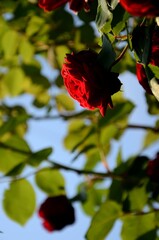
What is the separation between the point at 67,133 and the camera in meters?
3.08

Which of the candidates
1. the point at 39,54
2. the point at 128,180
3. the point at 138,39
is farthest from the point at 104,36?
the point at 39,54

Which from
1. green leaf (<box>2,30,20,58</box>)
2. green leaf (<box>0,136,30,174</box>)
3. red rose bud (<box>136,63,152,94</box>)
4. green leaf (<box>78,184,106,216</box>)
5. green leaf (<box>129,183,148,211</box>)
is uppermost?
red rose bud (<box>136,63,152,94</box>)

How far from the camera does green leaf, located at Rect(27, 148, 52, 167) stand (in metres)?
1.89

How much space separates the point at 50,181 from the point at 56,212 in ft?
0.65

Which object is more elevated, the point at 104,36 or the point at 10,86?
the point at 104,36

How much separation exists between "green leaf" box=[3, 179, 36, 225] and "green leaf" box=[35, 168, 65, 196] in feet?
0.32

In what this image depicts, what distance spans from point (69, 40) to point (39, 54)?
1.29 ft

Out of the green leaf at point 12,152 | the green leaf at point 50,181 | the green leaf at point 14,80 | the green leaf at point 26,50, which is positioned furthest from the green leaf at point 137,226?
the green leaf at point 14,80

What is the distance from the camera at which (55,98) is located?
317 cm

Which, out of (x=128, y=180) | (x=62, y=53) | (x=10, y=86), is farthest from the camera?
(x=10, y=86)

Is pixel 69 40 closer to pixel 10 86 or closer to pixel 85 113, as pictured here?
pixel 85 113

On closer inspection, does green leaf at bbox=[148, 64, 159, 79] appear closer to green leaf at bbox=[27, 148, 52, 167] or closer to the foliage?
the foliage

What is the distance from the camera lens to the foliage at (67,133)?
74.3 inches

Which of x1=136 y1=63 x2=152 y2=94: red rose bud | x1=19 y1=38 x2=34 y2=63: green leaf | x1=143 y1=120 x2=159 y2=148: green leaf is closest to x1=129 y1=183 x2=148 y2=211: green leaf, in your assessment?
x1=143 y1=120 x2=159 y2=148: green leaf
